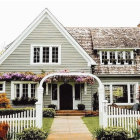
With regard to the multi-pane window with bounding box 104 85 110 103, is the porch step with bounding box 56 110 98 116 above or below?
below

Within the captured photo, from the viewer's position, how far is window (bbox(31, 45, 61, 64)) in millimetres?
23766

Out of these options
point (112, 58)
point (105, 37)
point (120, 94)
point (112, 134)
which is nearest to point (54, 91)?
point (112, 58)

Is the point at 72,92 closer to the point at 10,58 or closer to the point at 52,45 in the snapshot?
the point at 52,45

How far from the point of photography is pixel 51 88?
940 inches

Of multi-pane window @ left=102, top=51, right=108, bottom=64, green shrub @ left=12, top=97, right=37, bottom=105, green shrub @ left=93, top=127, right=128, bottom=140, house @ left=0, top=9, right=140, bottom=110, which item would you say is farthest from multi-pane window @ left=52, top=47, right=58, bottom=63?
green shrub @ left=93, top=127, right=128, bottom=140

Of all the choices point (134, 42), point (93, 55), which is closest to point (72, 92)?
point (93, 55)

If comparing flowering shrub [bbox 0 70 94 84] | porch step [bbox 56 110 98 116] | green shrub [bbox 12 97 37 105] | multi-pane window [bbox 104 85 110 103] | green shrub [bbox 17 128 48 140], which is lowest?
porch step [bbox 56 110 98 116]

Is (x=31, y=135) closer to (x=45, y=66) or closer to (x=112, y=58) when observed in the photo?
(x=45, y=66)

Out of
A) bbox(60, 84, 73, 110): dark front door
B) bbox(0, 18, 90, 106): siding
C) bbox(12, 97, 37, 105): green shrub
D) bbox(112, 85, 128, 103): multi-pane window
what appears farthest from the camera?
bbox(112, 85, 128, 103): multi-pane window

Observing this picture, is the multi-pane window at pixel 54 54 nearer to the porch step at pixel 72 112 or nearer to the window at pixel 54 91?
the window at pixel 54 91

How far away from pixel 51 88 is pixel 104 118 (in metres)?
12.0

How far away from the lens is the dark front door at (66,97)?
24.3 m

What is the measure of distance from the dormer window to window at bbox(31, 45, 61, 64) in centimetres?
424

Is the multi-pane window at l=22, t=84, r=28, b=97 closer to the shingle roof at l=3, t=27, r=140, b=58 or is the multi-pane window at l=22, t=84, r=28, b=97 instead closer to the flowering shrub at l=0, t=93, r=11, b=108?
the flowering shrub at l=0, t=93, r=11, b=108
